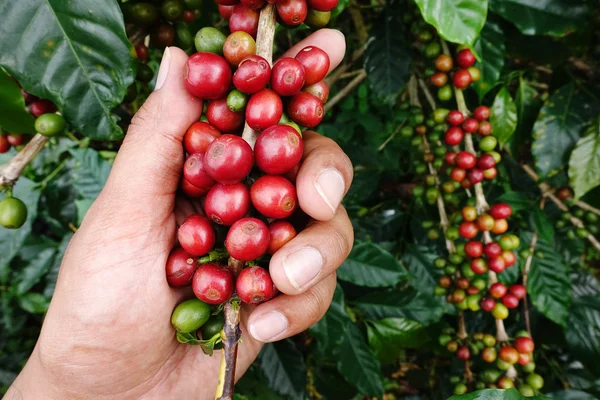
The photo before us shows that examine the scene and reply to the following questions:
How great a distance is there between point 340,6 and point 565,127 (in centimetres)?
154

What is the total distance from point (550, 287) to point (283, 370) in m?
1.76

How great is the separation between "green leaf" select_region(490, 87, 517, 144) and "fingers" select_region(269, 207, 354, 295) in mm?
1287

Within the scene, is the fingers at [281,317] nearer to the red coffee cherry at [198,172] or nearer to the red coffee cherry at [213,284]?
the red coffee cherry at [213,284]

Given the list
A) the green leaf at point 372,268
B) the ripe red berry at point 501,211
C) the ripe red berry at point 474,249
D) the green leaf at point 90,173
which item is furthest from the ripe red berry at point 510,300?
the green leaf at point 90,173

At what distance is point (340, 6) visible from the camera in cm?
175

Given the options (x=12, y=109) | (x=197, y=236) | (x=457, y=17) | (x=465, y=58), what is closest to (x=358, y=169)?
(x=465, y=58)

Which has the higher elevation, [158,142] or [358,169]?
[158,142]

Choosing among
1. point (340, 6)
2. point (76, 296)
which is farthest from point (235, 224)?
point (340, 6)

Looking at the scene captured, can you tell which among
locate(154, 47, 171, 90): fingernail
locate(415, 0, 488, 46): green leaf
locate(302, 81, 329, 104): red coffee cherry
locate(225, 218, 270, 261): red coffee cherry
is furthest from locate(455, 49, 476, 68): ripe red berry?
locate(225, 218, 270, 261): red coffee cherry

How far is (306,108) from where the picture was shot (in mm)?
Answer: 1321

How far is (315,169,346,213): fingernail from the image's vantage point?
1.46m

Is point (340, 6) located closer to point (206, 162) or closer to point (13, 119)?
point (206, 162)

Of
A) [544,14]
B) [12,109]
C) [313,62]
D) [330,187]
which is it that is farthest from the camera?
[544,14]

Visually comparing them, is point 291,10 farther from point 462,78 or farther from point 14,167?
point 462,78
